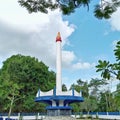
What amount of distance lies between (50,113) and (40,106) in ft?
47.6

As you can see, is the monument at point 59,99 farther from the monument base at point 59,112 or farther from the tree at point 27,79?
the tree at point 27,79

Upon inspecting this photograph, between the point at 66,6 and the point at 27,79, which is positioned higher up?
the point at 27,79

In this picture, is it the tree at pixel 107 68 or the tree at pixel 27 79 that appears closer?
the tree at pixel 107 68

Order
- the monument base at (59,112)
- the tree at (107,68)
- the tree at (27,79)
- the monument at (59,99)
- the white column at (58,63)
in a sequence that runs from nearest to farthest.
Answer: the tree at (107,68), the monument at (59,99), the monument base at (59,112), the white column at (58,63), the tree at (27,79)

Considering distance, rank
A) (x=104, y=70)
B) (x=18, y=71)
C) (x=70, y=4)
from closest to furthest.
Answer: (x=104, y=70)
(x=70, y=4)
(x=18, y=71)

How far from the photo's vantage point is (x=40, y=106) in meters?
42.9

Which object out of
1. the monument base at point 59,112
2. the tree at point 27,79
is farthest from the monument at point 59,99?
the tree at point 27,79

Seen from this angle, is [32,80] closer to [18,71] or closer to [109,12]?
[18,71]

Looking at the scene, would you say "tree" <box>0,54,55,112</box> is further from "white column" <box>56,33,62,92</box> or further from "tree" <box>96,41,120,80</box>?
"tree" <box>96,41,120,80</box>

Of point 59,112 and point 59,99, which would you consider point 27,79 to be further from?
point 59,99

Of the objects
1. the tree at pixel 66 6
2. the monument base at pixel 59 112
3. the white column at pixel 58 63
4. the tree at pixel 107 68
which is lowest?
the tree at pixel 107 68

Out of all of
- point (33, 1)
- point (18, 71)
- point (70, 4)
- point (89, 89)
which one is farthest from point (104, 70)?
point (89, 89)

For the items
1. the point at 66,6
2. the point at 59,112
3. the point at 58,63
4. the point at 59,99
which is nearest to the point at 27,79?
the point at 58,63

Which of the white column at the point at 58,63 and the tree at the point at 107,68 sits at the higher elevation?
the white column at the point at 58,63
